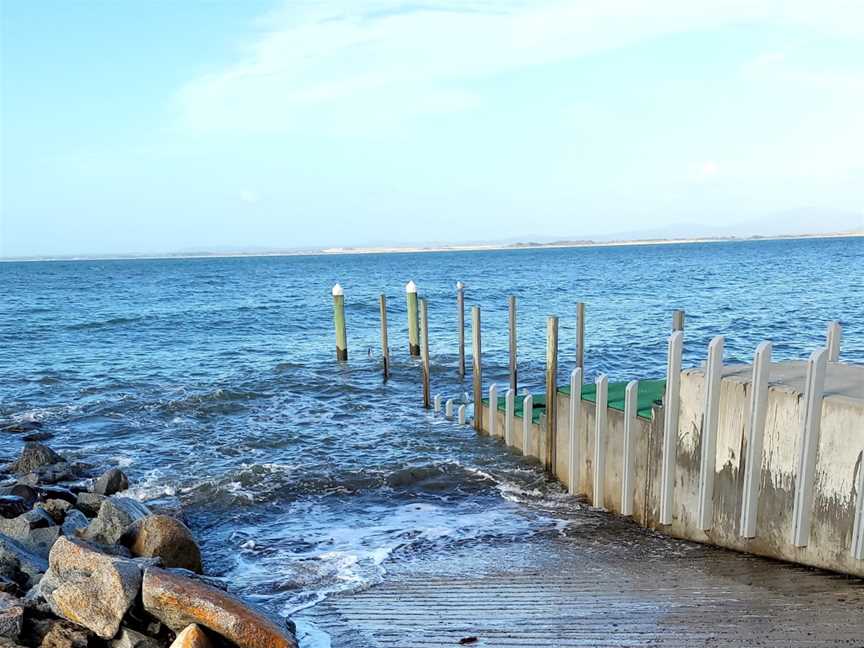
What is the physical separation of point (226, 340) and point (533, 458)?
23.0m

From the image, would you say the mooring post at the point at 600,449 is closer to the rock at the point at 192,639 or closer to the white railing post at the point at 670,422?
the white railing post at the point at 670,422

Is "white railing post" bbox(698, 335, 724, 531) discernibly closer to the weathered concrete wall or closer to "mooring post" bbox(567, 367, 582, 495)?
the weathered concrete wall

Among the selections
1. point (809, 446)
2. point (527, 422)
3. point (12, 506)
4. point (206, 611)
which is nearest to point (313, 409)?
point (527, 422)

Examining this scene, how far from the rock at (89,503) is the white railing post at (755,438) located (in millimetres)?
8479

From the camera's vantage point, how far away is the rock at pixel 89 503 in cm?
1099

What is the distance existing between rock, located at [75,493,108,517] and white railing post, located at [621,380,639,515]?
7.22 metres

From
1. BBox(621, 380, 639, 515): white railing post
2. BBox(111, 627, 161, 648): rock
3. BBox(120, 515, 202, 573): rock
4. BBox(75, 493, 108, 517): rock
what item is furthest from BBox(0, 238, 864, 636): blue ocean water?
BBox(111, 627, 161, 648): rock

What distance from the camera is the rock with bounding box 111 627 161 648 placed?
6.32m

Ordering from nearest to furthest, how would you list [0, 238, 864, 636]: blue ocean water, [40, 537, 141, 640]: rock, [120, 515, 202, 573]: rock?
[40, 537, 141, 640]: rock, [120, 515, 202, 573]: rock, [0, 238, 864, 636]: blue ocean water

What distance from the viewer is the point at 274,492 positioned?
1259 centimetres

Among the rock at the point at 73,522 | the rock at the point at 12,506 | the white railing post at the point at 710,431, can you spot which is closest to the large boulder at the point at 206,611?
the rock at the point at 73,522

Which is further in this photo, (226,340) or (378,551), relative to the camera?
(226,340)

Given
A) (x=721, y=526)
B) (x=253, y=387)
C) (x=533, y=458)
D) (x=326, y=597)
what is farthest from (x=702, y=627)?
(x=253, y=387)

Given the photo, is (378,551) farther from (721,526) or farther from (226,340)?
(226,340)
